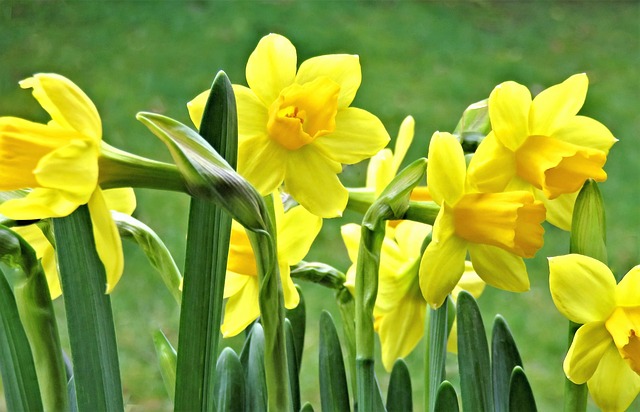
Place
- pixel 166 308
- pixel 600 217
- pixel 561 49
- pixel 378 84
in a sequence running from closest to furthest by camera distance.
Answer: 1. pixel 600 217
2. pixel 166 308
3. pixel 378 84
4. pixel 561 49

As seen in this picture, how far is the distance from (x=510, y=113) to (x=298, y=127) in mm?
124

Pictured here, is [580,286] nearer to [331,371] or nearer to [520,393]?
[520,393]

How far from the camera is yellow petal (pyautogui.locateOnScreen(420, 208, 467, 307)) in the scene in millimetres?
482

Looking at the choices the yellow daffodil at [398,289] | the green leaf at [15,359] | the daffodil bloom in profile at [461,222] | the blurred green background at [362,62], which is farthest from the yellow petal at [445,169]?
the blurred green background at [362,62]

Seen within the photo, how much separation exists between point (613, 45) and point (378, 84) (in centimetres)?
96

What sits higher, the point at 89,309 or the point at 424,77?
the point at 424,77

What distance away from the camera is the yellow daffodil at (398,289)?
587 mm

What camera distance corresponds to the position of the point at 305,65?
505mm

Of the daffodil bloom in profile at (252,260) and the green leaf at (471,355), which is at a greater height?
the daffodil bloom in profile at (252,260)

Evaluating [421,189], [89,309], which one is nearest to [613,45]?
[421,189]

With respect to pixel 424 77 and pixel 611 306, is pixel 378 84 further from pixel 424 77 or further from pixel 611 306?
pixel 611 306

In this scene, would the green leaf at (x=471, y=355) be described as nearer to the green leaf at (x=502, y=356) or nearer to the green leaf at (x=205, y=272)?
the green leaf at (x=502, y=356)

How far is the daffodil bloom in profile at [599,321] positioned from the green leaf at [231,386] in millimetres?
201

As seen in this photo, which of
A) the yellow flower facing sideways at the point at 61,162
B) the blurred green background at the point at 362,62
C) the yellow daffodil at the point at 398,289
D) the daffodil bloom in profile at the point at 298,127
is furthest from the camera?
the blurred green background at the point at 362,62
